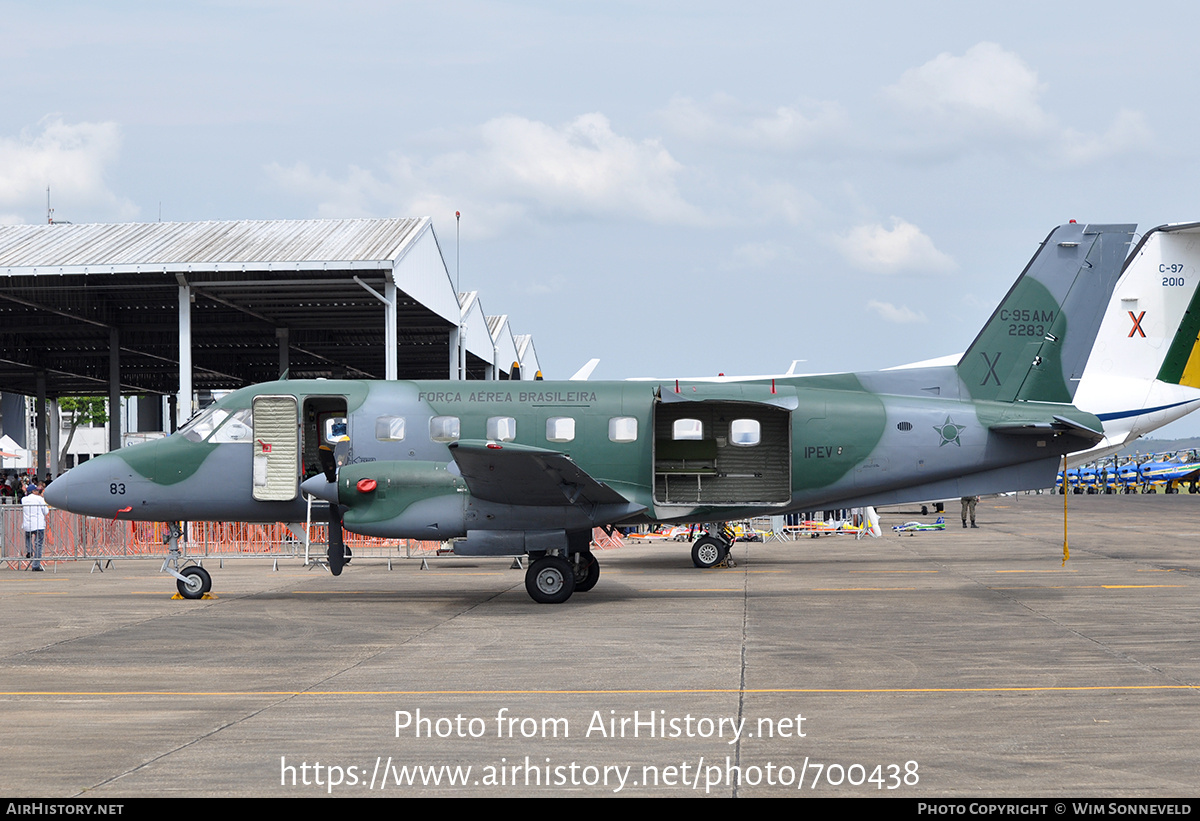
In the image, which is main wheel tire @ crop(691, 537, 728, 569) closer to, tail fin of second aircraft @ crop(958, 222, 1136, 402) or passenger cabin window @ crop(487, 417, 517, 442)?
tail fin of second aircraft @ crop(958, 222, 1136, 402)

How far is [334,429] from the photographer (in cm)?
1675

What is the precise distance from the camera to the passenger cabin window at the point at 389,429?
16.0 meters

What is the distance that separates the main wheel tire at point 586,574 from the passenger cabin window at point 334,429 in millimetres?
4233

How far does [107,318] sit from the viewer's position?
1604 inches

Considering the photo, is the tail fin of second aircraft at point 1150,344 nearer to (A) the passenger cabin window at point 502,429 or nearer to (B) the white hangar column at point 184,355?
(A) the passenger cabin window at point 502,429

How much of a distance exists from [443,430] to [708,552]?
741 centimetres

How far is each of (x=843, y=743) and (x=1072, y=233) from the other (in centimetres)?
1404

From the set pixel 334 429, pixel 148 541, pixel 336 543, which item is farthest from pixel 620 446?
pixel 148 541

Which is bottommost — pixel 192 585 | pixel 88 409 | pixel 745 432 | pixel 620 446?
pixel 192 585

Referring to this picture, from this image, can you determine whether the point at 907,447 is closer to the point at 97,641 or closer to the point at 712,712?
the point at 712,712

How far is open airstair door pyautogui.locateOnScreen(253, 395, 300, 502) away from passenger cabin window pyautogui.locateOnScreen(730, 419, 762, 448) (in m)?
6.68

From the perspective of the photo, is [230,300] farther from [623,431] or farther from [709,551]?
[623,431]

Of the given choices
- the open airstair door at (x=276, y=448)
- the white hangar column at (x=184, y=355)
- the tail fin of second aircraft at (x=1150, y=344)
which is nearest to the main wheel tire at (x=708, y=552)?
the tail fin of second aircraft at (x=1150, y=344)

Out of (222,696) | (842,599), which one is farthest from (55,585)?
(842,599)
